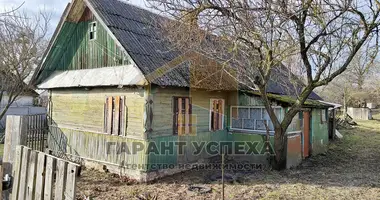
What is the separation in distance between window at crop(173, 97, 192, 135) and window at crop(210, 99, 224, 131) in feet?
4.58

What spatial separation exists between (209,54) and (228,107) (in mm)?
3455

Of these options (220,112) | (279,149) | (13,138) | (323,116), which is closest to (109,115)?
(220,112)

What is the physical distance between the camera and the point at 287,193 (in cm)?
771

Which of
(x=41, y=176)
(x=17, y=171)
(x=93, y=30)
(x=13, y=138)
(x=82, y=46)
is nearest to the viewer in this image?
(x=41, y=176)

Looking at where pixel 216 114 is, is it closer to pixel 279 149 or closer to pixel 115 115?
pixel 279 149

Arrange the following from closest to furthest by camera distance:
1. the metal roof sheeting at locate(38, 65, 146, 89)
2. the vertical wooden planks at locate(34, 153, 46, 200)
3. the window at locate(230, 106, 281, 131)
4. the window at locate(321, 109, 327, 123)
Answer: the vertical wooden planks at locate(34, 153, 46, 200) → the metal roof sheeting at locate(38, 65, 146, 89) → the window at locate(230, 106, 281, 131) → the window at locate(321, 109, 327, 123)

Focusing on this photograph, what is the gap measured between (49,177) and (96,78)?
664 centimetres

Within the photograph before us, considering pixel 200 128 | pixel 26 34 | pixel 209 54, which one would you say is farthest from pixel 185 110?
pixel 26 34

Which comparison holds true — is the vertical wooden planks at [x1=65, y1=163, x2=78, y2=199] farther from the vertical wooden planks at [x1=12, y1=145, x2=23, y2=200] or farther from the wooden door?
the wooden door

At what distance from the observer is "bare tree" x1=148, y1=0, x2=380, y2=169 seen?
7.80 meters

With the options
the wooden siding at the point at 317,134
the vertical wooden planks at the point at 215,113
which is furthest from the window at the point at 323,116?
the vertical wooden planks at the point at 215,113

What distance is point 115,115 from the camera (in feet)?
31.9

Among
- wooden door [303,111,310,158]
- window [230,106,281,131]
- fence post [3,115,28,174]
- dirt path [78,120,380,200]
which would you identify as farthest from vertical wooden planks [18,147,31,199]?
wooden door [303,111,310,158]

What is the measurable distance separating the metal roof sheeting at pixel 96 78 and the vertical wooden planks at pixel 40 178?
4.59 metres
